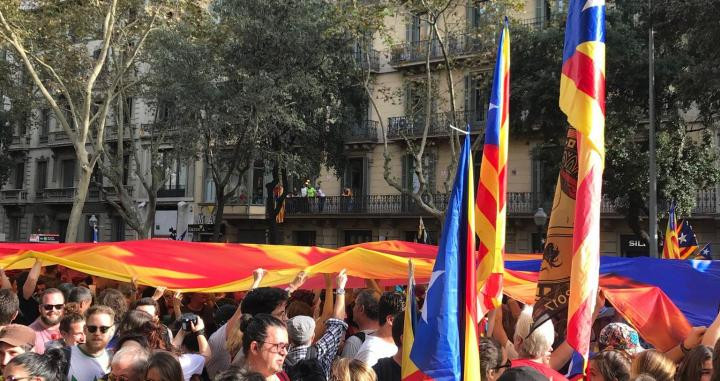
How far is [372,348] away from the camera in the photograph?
4.88 metres

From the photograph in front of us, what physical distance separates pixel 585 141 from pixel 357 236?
26.9 meters

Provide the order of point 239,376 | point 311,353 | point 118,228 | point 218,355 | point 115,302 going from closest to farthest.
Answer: point 239,376 → point 311,353 → point 218,355 → point 115,302 → point 118,228

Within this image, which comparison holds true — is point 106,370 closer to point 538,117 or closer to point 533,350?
point 533,350

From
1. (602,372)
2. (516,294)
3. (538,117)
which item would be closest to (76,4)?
(538,117)

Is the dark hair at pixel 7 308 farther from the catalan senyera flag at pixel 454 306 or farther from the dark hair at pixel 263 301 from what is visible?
the catalan senyera flag at pixel 454 306

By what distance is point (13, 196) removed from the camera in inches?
1622

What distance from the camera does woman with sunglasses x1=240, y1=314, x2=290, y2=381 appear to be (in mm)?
3982

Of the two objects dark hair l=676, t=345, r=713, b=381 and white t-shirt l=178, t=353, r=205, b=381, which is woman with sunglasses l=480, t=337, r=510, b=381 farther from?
white t-shirt l=178, t=353, r=205, b=381

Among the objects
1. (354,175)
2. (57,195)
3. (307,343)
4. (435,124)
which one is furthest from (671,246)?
(57,195)

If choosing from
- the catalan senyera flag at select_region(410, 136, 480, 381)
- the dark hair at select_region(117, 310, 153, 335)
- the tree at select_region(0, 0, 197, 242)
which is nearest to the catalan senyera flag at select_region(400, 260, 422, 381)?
the catalan senyera flag at select_region(410, 136, 480, 381)

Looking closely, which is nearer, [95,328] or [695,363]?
[695,363]

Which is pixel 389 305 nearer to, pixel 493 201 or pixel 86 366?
pixel 493 201

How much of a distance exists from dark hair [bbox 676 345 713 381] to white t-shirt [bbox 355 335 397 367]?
67.5 inches

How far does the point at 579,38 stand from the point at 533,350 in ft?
6.02
